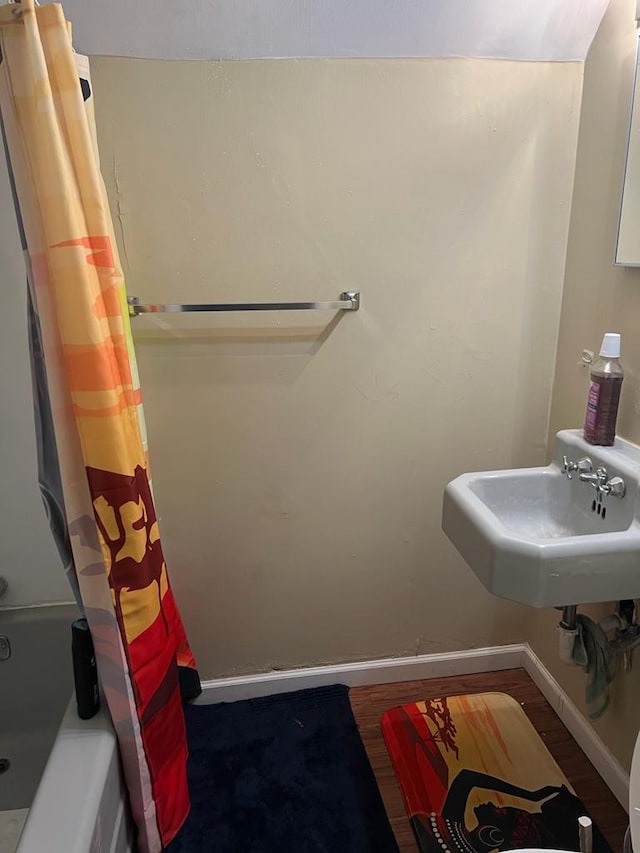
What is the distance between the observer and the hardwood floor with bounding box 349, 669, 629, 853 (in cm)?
152

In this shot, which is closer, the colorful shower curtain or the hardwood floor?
the colorful shower curtain

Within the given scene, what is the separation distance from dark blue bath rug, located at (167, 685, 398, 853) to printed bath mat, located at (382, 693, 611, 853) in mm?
107

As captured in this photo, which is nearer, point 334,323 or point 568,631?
point 568,631

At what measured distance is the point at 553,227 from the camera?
1.66 m

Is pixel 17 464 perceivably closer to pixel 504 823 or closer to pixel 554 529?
pixel 554 529

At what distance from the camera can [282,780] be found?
1641mm

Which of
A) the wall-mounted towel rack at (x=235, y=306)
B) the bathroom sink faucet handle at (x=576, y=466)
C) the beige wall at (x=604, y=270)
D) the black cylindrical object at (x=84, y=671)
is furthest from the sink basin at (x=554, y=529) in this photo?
the black cylindrical object at (x=84, y=671)

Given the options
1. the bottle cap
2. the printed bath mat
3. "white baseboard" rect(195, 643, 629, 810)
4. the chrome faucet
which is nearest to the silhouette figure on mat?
the printed bath mat

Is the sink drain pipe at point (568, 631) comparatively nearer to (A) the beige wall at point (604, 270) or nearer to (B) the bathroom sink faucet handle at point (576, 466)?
(A) the beige wall at point (604, 270)

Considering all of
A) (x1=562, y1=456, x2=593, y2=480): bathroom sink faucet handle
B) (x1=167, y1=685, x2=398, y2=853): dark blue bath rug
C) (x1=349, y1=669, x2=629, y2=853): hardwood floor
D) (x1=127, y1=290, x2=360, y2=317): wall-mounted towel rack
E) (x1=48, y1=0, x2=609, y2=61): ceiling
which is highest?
(x1=48, y1=0, x2=609, y2=61): ceiling

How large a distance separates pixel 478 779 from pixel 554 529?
2.37 feet

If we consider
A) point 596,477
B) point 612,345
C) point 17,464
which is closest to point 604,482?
point 596,477

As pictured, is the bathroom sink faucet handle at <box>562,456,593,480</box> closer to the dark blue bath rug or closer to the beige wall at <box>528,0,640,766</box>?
the beige wall at <box>528,0,640,766</box>

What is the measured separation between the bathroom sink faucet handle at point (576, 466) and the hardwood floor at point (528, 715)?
82 cm
